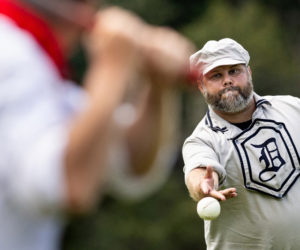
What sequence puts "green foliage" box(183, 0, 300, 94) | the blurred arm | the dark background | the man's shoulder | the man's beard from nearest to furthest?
the blurred arm < the man's beard < the man's shoulder < the dark background < "green foliage" box(183, 0, 300, 94)

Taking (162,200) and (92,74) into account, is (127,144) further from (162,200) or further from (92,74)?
(162,200)

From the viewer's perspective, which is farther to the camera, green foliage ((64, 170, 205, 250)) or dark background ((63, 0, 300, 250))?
dark background ((63, 0, 300, 250))

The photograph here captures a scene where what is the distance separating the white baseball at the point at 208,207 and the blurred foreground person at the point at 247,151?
33cm

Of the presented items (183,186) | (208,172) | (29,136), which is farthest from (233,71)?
(183,186)

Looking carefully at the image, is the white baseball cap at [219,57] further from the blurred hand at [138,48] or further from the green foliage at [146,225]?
the green foliage at [146,225]

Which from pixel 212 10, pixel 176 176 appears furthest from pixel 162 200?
pixel 212 10

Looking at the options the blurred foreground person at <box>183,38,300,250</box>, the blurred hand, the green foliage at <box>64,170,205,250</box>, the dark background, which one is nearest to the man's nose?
the blurred foreground person at <box>183,38,300,250</box>

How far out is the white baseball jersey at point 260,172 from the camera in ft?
17.6

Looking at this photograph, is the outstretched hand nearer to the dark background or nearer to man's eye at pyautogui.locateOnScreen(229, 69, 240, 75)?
man's eye at pyautogui.locateOnScreen(229, 69, 240, 75)

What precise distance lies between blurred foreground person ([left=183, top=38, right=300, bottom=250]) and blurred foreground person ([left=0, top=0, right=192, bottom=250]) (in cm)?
306

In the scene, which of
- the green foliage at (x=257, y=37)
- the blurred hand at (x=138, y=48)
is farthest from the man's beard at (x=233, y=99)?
the green foliage at (x=257, y=37)

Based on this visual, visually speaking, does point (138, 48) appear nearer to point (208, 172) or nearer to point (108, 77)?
point (108, 77)

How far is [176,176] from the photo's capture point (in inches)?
1024

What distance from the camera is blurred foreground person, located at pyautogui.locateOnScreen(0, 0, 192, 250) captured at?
2006 mm
